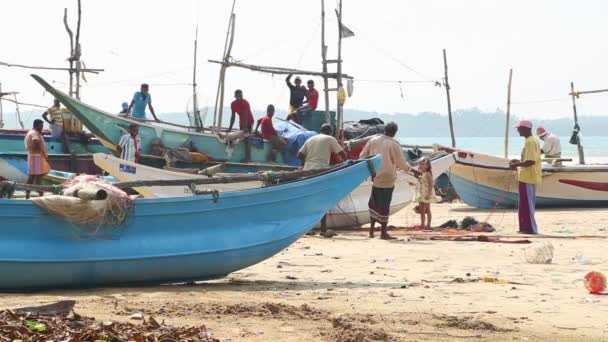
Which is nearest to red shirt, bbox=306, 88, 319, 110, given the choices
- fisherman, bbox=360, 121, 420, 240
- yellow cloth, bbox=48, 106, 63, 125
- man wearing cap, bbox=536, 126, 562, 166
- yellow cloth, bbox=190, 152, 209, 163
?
yellow cloth, bbox=190, 152, 209, 163

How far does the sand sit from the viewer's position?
679cm

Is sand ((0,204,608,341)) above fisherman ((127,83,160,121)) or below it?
below

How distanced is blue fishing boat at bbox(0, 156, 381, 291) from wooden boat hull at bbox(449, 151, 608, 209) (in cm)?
1159

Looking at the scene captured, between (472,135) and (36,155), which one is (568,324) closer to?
(36,155)

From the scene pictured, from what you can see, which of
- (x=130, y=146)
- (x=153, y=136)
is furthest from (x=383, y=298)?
(x=153, y=136)

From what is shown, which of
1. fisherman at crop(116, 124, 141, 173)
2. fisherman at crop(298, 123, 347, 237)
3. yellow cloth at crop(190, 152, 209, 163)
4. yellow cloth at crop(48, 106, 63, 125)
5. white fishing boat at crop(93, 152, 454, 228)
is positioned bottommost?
white fishing boat at crop(93, 152, 454, 228)

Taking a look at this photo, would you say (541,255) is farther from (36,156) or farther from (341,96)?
(341,96)

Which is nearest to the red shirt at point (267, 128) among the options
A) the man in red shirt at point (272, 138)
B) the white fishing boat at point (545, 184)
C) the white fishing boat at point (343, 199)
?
the man in red shirt at point (272, 138)

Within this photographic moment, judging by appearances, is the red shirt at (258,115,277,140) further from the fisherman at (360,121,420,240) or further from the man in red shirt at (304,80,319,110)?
the fisherman at (360,121,420,240)

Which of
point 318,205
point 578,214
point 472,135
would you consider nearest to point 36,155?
point 318,205

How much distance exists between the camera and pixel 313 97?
20.2 m

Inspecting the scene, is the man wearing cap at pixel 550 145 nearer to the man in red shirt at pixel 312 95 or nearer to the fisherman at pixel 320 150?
the man in red shirt at pixel 312 95

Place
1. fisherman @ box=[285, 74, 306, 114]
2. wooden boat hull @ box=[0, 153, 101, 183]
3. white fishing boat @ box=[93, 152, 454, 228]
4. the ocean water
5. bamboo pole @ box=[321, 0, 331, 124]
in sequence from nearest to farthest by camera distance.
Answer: white fishing boat @ box=[93, 152, 454, 228] < bamboo pole @ box=[321, 0, 331, 124] < wooden boat hull @ box=[0, 153, 101, 183] < fisherman @ box=[285, 74, 306, 114] < the ocean water

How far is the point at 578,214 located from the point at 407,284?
441 inches
